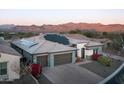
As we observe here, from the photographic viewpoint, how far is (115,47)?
4473 millimetres

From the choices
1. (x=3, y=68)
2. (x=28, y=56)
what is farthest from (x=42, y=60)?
(x=3, y=68)

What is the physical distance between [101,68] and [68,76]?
0.72 m

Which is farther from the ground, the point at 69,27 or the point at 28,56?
the point at 69,27

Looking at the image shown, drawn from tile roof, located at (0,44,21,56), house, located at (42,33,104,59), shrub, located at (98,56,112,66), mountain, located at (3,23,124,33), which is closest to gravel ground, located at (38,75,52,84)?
tile roof, located at (0,44,21,56)

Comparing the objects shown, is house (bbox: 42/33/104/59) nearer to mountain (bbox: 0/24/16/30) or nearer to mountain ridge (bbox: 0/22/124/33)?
mountain ridge (bbox: 0/22/124/33)

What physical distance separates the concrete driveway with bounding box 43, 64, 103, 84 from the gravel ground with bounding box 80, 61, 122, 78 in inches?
3.5

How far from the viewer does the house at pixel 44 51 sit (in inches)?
170

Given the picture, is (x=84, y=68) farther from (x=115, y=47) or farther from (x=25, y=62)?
(x=25, y=62)

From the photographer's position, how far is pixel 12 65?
4.37 m

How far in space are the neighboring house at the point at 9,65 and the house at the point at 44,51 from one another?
0.60 feet

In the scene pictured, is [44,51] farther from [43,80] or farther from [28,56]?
[43,80]
